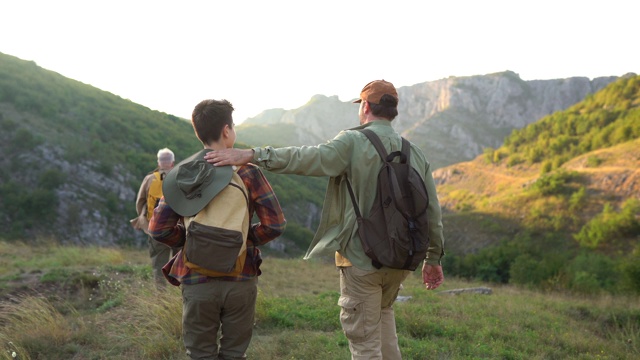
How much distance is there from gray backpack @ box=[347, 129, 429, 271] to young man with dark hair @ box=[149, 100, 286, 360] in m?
0.55

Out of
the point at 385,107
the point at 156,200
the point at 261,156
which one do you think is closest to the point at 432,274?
the point at 385,107

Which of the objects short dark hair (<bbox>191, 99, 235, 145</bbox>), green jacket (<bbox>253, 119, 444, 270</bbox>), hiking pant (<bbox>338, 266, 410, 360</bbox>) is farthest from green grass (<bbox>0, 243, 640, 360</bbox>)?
short dark hair (<bbox>191, 99, 235, 145</bbox>)

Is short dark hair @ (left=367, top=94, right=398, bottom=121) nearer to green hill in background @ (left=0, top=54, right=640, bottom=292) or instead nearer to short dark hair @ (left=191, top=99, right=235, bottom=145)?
short dark hair @ (left=191, top=99, right=235, bottom=145)

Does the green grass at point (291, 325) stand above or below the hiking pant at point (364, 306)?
below

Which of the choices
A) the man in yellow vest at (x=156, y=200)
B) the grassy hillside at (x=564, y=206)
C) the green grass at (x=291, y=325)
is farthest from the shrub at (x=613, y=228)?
the man in yellow vest at (x=156, y=200)

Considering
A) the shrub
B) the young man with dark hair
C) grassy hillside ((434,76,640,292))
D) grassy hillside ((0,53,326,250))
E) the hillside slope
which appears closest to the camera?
the young man with dark hair

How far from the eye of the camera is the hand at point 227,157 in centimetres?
237

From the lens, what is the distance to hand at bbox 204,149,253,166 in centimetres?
237

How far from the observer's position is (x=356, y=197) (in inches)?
105

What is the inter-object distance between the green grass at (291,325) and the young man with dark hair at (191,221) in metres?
1.71

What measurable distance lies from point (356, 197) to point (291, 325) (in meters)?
3.11

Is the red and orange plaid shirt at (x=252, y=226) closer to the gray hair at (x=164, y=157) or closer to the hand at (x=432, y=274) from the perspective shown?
the hand at (x=432, y=274)

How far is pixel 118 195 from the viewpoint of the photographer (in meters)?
22.2

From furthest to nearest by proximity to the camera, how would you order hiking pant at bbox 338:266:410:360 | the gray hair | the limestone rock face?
the limestone rock face, the gray hair, hiking pant at bbox 338:266:410:360
